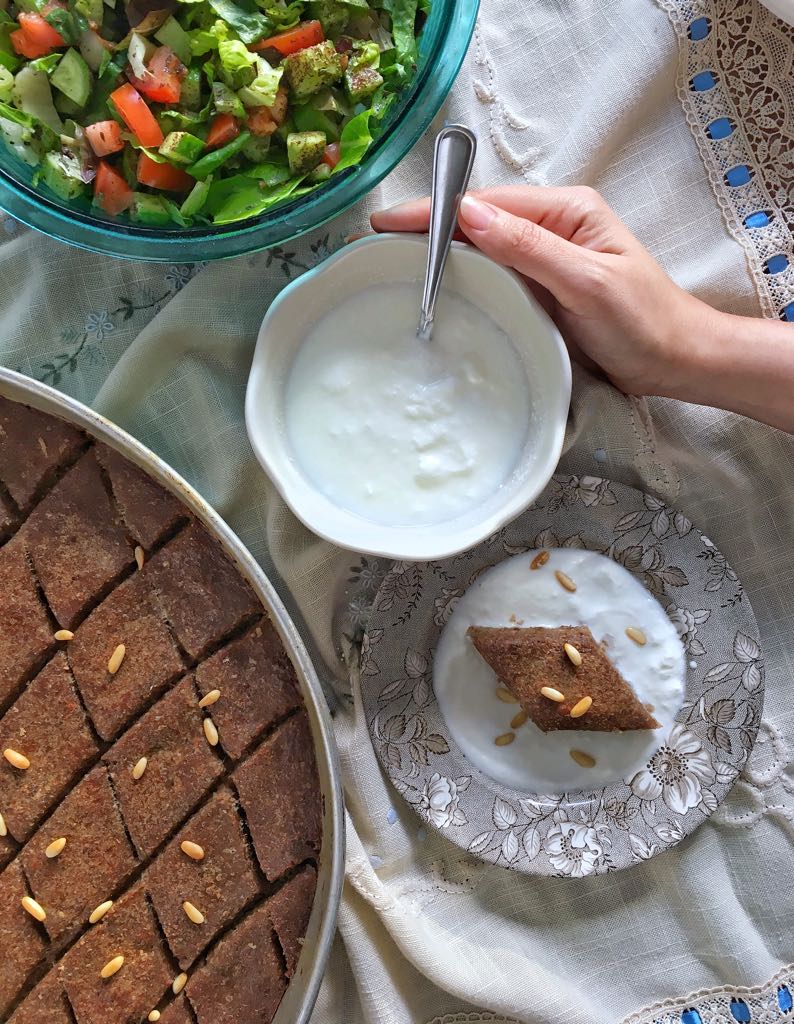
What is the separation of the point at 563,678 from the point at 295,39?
1.52 metres

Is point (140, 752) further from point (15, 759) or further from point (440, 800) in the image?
point (440, 800)

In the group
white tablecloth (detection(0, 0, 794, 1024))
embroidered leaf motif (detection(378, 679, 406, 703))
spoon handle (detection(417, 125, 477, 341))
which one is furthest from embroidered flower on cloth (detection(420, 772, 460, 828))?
spoon handle (detection(417, 125, 477, 341))

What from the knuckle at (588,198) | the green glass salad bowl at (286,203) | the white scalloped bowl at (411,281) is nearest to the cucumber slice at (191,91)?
the green glass salad bowl at (286,203)

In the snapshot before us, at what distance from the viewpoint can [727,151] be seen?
7.18ft

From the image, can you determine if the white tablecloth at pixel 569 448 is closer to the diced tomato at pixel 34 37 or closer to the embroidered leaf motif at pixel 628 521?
the embroidered leaf motif at pixel 628 521

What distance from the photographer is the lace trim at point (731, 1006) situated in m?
2.19

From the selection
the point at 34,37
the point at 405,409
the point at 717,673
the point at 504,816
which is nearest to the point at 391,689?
the point at 504,816

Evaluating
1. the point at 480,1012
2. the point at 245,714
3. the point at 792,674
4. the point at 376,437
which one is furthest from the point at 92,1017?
the point at 792,674

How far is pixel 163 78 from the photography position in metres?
1.72

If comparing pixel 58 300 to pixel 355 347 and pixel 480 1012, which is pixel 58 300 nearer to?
pixel 355 347

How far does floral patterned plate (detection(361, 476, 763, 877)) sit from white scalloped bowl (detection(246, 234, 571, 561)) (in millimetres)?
184

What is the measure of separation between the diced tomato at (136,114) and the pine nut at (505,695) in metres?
1.48

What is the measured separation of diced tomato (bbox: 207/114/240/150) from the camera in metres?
1.77

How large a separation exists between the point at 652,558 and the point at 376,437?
0.77 meters
